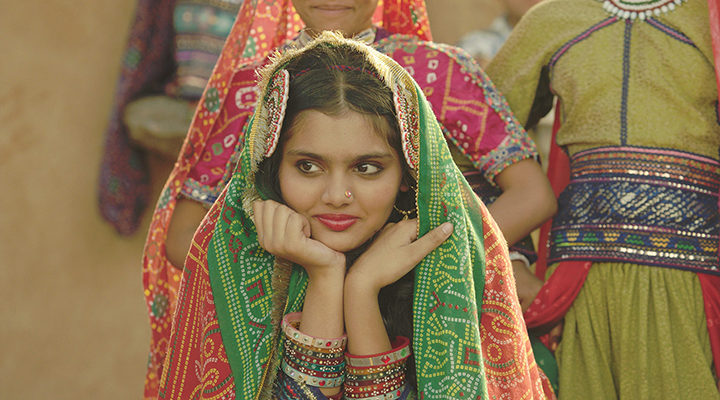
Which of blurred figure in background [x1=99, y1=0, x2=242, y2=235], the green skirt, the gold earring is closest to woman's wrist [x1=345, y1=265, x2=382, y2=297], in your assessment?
the gold earring

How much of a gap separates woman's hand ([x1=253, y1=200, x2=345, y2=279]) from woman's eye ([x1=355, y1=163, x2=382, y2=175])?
0.57 ft

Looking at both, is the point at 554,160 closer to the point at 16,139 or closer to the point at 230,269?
the point at 230,269

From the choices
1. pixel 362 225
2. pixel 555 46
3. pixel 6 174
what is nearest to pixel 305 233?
pixel 362 225

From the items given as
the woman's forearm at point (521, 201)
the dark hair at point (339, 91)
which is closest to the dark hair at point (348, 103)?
the dark hair at point (339, 91)

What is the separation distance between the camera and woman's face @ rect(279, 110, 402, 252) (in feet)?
6.27

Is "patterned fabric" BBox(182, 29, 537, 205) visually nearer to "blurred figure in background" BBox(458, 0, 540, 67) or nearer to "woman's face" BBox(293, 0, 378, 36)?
"woman's face" BBox(293, 0, 378, 36)

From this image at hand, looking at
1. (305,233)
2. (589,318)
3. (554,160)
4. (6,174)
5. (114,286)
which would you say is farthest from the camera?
(114,286)

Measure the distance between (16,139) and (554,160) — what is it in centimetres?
240

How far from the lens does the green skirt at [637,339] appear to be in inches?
94.4

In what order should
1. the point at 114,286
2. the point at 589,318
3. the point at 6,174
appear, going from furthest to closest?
the point at 114,286
the point at 6,174
the point at 589,318

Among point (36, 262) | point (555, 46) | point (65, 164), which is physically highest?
point (555, 46)

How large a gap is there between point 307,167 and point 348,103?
7.0 inches

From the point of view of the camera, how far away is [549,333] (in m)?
2.61

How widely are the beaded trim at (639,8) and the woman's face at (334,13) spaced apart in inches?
30.8
